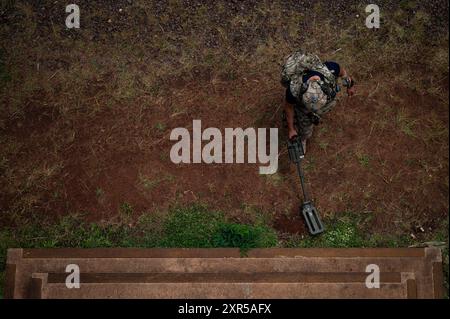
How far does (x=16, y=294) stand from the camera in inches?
181

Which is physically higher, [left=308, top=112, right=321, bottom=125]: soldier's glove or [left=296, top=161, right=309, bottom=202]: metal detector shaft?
[left=308, top=112, right=321, bottom=125]: soldier's glove

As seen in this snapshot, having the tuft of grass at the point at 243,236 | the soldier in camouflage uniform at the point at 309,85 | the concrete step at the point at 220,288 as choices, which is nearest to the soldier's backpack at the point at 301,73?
the soldier in camouflage uniform at the point at 309,85

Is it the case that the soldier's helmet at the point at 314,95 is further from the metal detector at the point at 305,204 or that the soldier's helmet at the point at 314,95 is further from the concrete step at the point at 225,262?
the concrete step at the point at 225,262

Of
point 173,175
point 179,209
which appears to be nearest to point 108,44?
point 173,175

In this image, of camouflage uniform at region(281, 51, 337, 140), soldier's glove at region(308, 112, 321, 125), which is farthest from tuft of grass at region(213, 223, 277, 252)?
camouflage uniform at region(281, 51, 337, 140)

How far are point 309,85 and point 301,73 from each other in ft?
0.69

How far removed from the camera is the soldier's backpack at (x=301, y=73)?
13.6 ft

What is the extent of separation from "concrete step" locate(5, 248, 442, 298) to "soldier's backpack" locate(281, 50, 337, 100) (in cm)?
166

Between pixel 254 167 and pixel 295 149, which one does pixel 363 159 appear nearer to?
pixel 295 149

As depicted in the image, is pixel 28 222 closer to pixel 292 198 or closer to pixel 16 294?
pixel 16 294

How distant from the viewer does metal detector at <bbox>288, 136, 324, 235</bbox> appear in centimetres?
474

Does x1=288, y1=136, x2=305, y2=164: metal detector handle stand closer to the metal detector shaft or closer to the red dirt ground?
the metal detector shaft

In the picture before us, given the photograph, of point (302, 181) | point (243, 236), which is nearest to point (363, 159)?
point (302, 181)
